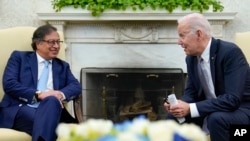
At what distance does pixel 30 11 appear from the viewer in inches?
177

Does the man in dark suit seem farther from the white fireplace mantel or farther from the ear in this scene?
the white fireplace mantel

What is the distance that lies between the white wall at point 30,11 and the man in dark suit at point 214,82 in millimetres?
1846

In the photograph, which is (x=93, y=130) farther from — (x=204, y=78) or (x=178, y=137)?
(x=204, y=78)

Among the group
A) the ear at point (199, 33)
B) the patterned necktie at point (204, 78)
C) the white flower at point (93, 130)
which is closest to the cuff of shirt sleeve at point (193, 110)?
the patterned necktie at point (204, 78)


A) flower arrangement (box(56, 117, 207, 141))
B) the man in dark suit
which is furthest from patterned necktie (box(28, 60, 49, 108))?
flower arrangement (box(56, 117, 207, 141))

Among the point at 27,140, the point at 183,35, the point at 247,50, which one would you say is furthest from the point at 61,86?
the point at 247,50

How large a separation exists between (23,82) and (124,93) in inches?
59.4

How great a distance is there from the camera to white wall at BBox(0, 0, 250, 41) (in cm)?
442

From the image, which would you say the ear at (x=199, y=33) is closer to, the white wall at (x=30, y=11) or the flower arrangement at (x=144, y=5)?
the flower arrangement at (x=144, y=5)

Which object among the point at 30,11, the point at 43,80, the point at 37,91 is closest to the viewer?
the point at 37,91

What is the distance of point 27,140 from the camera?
2.86m

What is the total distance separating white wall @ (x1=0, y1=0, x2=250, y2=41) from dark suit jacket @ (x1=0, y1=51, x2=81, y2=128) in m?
1.26

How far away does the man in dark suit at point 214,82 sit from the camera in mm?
2480

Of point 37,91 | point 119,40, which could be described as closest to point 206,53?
point 37,91
